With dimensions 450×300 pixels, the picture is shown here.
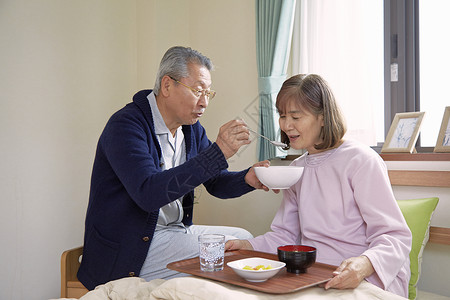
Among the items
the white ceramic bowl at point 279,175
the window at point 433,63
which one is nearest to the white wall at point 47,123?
the white ceramic bowl at point 279,175

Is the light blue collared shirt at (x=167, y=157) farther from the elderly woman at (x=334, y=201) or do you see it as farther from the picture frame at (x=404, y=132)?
the picture frame at (x=404, y=132)

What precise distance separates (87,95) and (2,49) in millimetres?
607

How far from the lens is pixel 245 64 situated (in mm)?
3023

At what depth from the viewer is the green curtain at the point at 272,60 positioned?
8.63 ft

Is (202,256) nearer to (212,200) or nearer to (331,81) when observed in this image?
(331,81)

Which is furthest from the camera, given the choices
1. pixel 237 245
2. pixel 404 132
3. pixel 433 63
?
pixel 433 63

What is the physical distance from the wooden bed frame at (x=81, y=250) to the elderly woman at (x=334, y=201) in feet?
1.40

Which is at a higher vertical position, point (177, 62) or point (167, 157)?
point (177, 62)

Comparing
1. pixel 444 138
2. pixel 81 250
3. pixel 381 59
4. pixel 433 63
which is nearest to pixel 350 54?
pixel 381 59

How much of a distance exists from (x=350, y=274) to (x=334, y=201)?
40 centimetres

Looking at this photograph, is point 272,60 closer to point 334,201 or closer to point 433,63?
point 433,63

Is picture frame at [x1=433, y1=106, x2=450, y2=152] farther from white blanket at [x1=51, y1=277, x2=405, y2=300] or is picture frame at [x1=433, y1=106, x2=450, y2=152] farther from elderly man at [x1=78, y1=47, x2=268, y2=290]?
white blanket at [x1=51, y1=277, x2=405, y2=300]

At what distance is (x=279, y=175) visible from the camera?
146cm

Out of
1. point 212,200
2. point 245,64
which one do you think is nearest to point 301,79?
point 245,64
